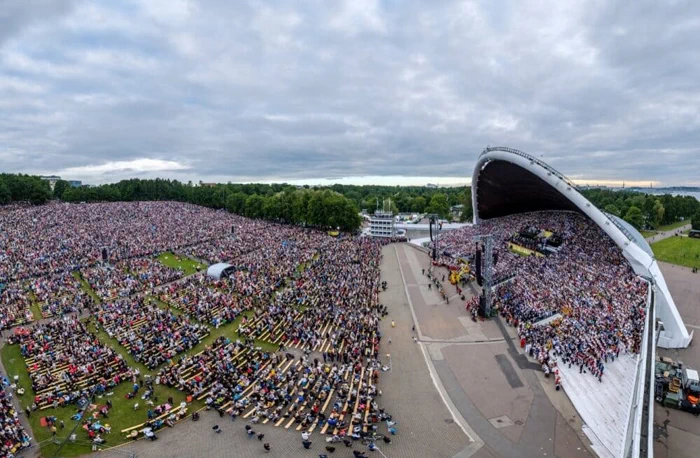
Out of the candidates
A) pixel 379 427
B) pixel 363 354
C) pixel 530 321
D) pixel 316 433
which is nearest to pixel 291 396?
pixel 316 433

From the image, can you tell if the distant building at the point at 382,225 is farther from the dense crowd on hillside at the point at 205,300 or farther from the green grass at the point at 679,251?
the green grass at the point at 679,251

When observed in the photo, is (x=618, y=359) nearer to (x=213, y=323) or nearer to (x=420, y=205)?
(x=213, y=323)

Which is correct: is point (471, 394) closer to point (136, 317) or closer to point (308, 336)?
point (308, 336)

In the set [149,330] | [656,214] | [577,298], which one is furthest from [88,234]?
[656,214]

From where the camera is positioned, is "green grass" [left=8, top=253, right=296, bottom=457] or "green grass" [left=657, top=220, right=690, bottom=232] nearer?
"green grass" [left=8, top=253, right=296, bottom=457]

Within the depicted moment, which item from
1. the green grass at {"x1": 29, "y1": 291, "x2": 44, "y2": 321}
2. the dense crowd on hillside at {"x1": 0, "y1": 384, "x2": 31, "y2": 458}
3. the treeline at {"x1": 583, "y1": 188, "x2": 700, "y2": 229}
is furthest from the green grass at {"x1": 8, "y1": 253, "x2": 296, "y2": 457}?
the treeline at {"x1": 583, "y1": 188, "x2": 700, "y2": 229}

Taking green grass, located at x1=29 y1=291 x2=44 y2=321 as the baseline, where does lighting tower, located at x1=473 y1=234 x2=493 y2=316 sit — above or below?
above

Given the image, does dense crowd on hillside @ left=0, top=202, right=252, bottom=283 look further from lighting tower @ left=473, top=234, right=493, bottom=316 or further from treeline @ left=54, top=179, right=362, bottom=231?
lighting tower @ left=473, top=234, right=493, bottom=316
